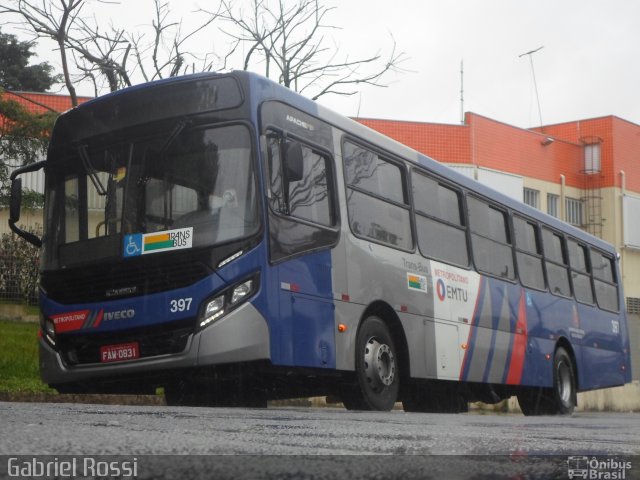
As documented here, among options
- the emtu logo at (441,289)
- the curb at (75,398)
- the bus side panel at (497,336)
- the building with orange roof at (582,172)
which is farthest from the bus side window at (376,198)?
the building with orange roof at (582,172)

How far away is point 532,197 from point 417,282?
31.1 metres

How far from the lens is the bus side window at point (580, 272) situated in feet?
57.6

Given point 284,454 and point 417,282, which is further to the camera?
point 417,282

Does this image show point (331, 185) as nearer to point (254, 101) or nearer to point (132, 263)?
point (254, 101)

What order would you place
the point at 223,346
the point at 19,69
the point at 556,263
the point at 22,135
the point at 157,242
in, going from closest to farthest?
the point at 223,346 < the point at 157,242 < the point at 556,263 < the point at 22,135 < the point at 19,69

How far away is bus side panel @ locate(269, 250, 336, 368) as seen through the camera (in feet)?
29.1

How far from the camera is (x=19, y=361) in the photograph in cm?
1548

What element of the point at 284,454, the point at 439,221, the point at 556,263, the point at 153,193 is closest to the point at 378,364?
the point at 153,193

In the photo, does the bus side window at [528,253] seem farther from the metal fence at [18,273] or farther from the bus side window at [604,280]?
the metal fence at [18,273]

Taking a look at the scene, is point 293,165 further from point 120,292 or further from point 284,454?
point 284,454

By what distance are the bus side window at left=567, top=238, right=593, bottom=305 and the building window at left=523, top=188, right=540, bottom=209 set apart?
23.3 m

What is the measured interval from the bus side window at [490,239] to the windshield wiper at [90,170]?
549 centimetres

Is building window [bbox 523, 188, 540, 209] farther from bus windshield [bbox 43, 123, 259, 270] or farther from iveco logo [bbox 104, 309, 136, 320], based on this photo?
iveco logo [bbox 104, 309, 136, 320]

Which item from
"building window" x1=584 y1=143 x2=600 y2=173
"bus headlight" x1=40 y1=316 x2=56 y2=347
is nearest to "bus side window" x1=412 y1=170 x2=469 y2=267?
"bus headlight" x1=40 y1=316 x2=56 y2=347
